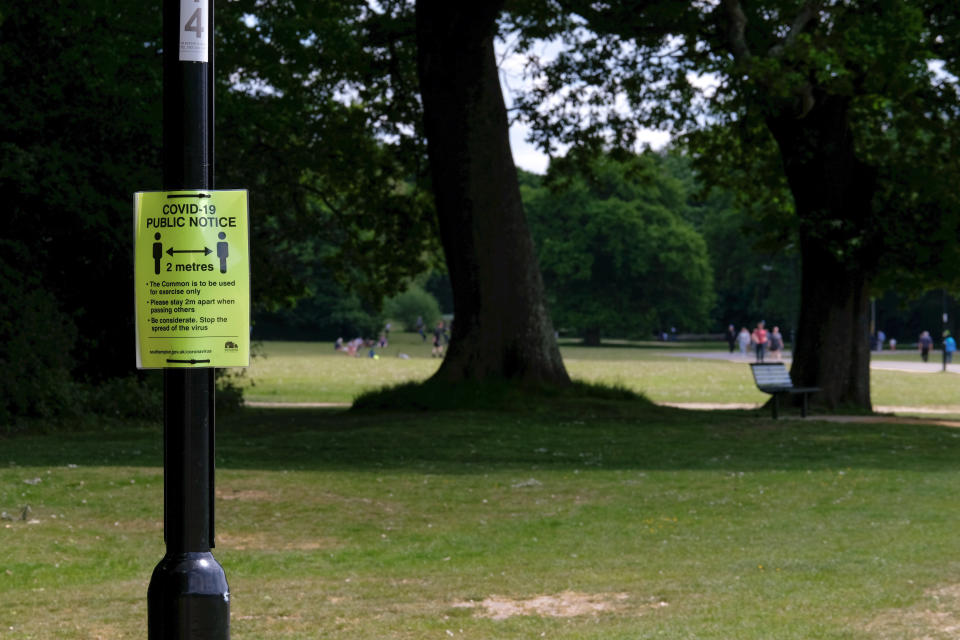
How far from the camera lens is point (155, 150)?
84.1ft

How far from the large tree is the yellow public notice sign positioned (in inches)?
765

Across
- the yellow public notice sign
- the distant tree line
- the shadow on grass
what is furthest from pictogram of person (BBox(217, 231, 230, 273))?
the distant tree line

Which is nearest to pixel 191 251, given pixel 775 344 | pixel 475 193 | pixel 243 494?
pixel 243 494

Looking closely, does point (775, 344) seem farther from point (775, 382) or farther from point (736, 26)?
point (736, 26)

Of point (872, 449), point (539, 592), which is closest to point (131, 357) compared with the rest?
point (872, 449)

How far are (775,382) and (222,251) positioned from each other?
22141 millimetres

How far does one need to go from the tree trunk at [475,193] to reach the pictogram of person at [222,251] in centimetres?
2048

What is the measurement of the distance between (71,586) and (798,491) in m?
7.89

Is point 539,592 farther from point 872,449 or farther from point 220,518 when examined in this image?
point 872,449

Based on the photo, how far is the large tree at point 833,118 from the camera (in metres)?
24.8

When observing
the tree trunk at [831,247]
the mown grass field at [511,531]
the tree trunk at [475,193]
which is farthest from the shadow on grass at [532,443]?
the tree trunk at [831,247]

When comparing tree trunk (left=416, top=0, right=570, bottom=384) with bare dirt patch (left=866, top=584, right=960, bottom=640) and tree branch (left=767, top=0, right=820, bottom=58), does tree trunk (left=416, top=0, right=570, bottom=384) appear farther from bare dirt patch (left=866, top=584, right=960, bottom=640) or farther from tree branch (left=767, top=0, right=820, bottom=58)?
bare dirt patch (left=866, top=584, right=960, bottom=640)

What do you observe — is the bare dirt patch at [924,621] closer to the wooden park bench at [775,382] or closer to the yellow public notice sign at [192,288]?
the yellow public notice sign at [192,288]

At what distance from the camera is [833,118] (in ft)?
89.2
